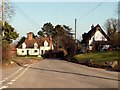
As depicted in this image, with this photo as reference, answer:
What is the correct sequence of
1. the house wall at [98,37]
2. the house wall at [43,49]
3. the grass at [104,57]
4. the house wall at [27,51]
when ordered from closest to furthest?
the grass at [104,57] → the house wall at [98,37] → the house wall at [43,49] → the house wall at [27,51]

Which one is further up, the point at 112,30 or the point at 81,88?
the point at 112,30

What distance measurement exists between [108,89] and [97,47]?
75.0 metres

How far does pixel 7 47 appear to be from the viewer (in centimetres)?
4347

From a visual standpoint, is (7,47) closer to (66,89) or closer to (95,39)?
(66,89)

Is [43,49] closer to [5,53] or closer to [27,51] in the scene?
[27,51]

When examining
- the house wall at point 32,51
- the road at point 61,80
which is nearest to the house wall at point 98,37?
the house wall at point 32,51

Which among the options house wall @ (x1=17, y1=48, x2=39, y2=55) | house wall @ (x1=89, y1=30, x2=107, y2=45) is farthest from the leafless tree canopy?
house wall @ (x1=17, y1=48, x2=39, y2=55)

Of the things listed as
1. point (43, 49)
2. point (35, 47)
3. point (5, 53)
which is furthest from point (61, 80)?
point (43, 49)

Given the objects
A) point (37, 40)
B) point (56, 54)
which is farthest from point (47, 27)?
point (56, 54)

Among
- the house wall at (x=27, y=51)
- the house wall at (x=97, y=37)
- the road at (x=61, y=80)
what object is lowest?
the road at (x=61, y=80)

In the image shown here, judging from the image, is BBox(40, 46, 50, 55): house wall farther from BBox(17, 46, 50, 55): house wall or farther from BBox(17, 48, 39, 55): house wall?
BBox(17, 48, 39, 55): house wall

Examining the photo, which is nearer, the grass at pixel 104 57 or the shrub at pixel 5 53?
the grass at pixel 104 57

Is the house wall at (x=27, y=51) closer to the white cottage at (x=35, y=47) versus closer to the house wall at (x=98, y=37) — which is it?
the white cottage at (x=35, y=47)

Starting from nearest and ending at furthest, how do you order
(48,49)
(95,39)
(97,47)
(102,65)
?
1. (102,65)
2. (97,47)
3. (95,39)
4. (48,49)
